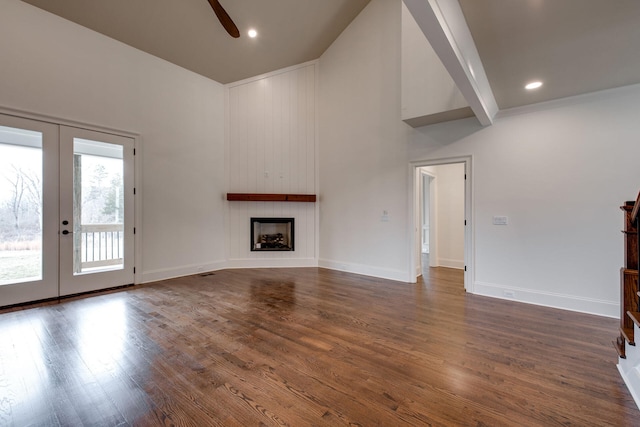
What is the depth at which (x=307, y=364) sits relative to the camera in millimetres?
2188

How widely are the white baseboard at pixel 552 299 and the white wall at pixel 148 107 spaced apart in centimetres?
500

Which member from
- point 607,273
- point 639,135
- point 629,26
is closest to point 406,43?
point 629,26

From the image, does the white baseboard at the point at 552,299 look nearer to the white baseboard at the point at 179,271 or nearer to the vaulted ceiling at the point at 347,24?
the vaulted ceiling at the point at 347,24

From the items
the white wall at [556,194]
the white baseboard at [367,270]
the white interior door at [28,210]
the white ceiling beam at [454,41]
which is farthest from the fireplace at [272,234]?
the white ceiling beam at [454,41]

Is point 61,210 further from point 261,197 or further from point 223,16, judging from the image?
point 223,16

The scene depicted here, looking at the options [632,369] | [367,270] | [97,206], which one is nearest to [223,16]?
[97,206]

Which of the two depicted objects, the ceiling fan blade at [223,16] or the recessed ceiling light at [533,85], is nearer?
the recessed ceiling light at [533,85]

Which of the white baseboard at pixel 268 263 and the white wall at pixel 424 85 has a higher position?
the white wall at pixel 424 85

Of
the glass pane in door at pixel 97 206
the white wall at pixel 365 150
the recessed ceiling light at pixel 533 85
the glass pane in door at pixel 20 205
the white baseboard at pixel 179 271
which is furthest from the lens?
the white wall at pixel 365 150

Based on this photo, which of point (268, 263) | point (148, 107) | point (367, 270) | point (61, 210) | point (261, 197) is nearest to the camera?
point (61, 210)

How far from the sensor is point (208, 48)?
499 centimetres

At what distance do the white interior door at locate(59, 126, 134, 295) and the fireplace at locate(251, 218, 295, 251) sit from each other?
2305mm

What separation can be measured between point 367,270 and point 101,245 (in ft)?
14.9

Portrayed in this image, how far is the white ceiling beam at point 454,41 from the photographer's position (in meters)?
1.80
